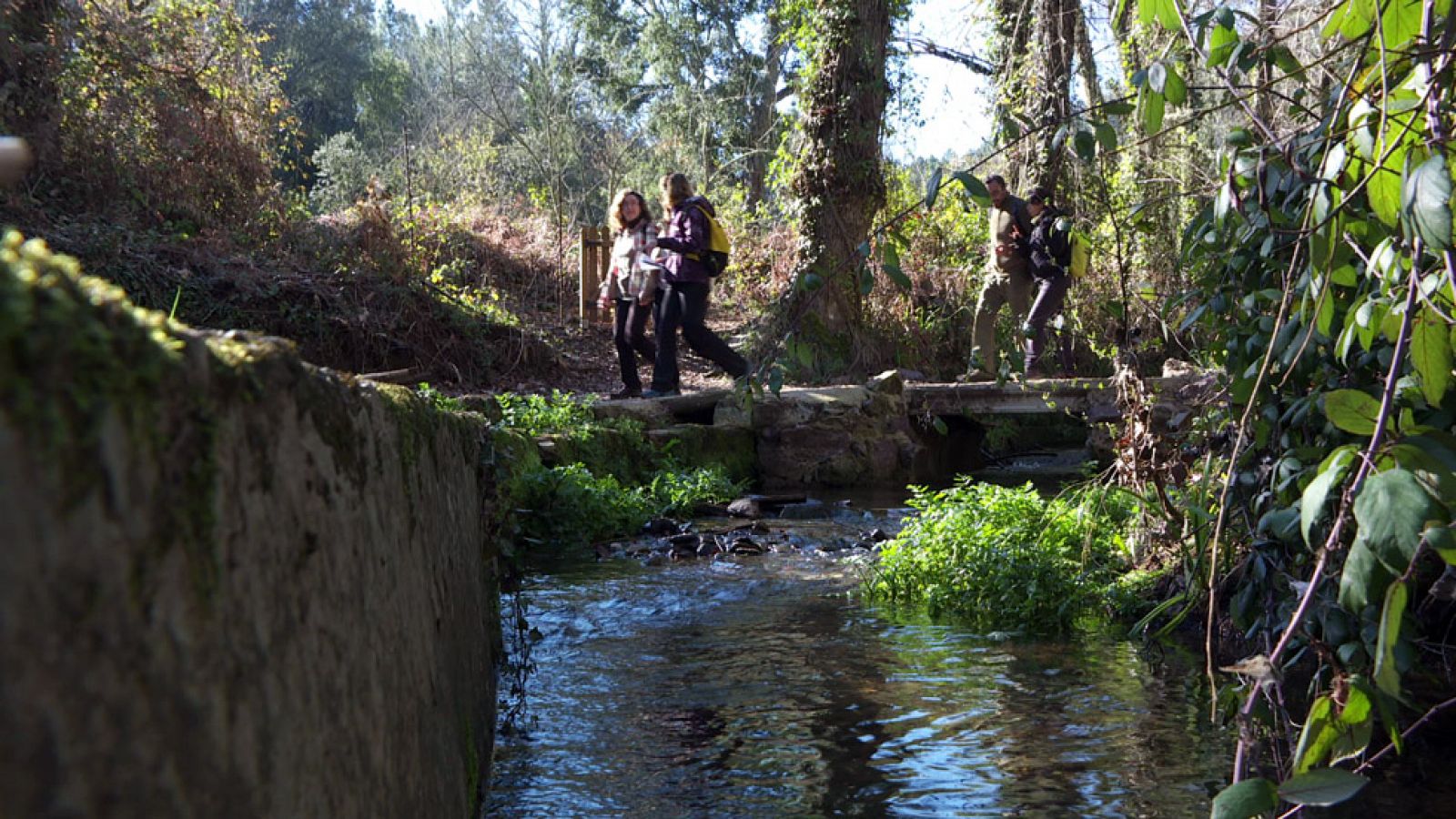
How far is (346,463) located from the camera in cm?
185

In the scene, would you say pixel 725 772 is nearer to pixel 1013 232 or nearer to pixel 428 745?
pixel 428 745

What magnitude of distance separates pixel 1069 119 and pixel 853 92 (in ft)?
38.7

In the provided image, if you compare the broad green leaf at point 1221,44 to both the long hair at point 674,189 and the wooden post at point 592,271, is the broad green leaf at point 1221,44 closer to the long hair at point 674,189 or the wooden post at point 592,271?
the long hair at point 674,189

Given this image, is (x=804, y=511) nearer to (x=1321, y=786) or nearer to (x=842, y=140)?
(x=842, y=140)

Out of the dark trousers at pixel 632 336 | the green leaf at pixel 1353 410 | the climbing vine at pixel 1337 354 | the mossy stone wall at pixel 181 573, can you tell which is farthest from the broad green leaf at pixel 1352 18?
the dark trousers at pixel 632 336

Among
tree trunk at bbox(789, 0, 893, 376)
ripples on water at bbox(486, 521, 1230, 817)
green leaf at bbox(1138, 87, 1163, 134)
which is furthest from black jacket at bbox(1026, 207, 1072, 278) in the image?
green leaf at bbox(1138, 87, 1163, 134)

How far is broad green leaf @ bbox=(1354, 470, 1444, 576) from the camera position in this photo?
1.62m

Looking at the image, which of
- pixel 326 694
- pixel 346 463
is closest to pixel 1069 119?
pixel 346 463

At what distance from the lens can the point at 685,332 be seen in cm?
1104

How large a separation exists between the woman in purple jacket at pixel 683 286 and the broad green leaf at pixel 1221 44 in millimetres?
7657

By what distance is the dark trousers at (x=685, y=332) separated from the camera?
1080 cm

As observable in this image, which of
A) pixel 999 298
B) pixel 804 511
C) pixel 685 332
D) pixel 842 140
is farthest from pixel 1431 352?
pixel 842 140

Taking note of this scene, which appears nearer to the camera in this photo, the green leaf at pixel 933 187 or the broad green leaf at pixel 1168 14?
the broad green leaf at pixel 1168 14

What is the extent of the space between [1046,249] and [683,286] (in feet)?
10.2
